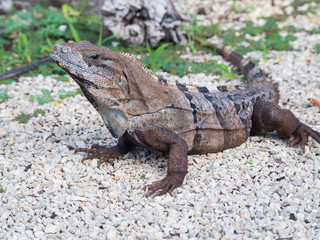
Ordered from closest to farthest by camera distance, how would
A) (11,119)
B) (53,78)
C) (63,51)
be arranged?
1. (63,51)
2. (11,119)
3. (53,78)

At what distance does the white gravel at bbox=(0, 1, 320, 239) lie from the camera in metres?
3.79

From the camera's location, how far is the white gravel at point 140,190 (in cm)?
379

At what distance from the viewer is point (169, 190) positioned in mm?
4348

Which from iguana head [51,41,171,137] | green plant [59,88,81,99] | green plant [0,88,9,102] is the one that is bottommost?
green plant [0,88,9,102]

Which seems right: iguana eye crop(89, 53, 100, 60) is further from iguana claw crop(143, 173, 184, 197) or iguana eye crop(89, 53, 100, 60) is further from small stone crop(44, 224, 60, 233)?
small stone crop(44, 224, 60, 233)

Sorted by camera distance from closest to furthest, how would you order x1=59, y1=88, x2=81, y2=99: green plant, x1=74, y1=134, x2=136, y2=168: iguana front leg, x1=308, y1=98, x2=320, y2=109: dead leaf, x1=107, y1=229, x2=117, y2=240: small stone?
x1=107, y1=229, x2=117, y2=240: small stone, x1=74, y1=134, x2=136, y2=168: iguana front leg, x1=308, y1=98, x2=320, y2=109: dead leaf, x1=59, y1=88, x2=81, y2=99: green plant

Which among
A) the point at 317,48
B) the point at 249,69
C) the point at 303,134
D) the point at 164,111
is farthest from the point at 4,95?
the point at 317,48

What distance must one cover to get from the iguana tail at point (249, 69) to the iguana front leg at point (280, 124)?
22.3 inches

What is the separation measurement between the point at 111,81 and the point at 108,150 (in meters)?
1.08

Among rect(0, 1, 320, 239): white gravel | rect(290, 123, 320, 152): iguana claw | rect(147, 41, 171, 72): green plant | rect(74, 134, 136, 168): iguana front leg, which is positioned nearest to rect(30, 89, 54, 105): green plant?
rect(0, 1, 320, 239): white gravel

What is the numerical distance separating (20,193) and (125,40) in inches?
186

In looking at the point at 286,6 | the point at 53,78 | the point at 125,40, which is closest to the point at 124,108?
the point at 53,78

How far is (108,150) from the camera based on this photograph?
505 centimetres

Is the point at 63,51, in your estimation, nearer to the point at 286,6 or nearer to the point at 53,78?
the point at 53,78
